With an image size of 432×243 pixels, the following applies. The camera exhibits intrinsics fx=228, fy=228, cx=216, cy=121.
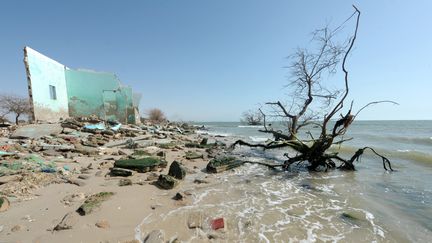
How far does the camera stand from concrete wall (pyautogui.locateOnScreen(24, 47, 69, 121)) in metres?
11.6

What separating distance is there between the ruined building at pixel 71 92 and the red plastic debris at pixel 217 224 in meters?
12.7

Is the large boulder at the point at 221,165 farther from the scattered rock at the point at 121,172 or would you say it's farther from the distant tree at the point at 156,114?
the distant tree at the point at 156,114

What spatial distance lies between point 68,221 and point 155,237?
1121 millimetres

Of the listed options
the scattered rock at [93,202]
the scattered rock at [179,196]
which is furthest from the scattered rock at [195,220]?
the scattered rock at [93,202]

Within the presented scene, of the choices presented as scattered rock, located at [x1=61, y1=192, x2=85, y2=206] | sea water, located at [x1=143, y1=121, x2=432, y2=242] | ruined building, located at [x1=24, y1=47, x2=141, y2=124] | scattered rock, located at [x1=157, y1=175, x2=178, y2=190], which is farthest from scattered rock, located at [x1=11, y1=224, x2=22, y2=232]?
ruined building, located at [x1=24, y1=47, x2=141, y2=124]

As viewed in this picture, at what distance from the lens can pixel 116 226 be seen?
9.37 feet

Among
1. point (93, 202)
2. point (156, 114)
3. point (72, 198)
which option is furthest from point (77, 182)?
point (156, 114)

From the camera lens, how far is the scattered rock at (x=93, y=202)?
121 inches

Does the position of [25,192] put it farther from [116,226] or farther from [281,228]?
[281,228]

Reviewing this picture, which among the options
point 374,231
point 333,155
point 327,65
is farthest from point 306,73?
point 374,231

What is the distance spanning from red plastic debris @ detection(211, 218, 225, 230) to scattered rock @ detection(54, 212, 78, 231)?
5.63ft

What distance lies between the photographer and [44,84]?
500 inches

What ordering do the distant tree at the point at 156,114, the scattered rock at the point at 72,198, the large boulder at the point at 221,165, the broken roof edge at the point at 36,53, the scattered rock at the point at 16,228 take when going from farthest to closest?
the distant tree at the point at 156,114, the broken roof edge at the point at 36,53, the large boulder at the point at 221,165, the scattered rock at the point at 72,198, the scattered rock at the point at 16,228

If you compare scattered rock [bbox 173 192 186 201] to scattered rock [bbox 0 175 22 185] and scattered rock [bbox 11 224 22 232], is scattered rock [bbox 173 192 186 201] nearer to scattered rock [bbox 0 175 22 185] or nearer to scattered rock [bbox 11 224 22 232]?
scattered rock [bbox 11 224 22 232]
